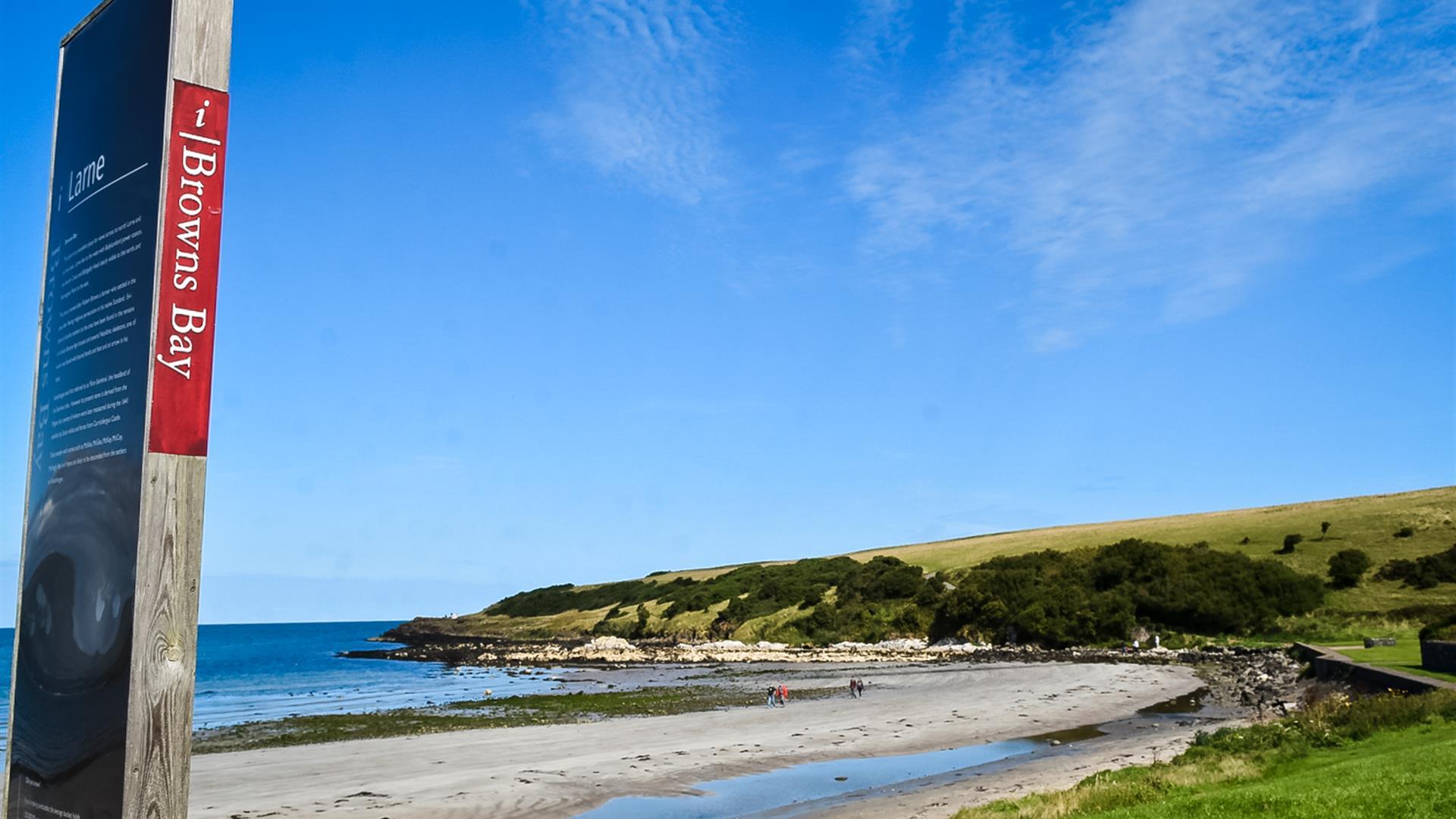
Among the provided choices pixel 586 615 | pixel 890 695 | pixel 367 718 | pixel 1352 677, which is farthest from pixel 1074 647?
pixel 586 615

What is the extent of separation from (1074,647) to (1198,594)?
1035 cm

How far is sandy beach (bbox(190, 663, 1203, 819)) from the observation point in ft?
80.1

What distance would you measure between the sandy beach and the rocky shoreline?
3.88 meters

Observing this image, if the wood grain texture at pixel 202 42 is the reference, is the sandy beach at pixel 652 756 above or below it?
below

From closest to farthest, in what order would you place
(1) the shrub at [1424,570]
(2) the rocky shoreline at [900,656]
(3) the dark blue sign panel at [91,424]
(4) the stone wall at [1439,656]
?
1. (3) the dark blue sign panel at [91,424]
2. (4) the stone wall at [1439,656]
3. (2) the rocky shoreline at [900,656]
4. (1) the shrub at [1424,570]

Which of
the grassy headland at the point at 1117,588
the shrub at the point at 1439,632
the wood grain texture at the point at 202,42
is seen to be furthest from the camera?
the grassy headland at the point at 1117,588

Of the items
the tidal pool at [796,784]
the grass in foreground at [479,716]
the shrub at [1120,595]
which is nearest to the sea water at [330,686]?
the grass in foreground at [479,716]

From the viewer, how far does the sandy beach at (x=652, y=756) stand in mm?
24406

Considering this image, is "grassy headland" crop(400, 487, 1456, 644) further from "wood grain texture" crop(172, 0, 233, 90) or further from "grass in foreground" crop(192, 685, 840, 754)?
"wood grain texture" crop(172, 0, 233, 90)

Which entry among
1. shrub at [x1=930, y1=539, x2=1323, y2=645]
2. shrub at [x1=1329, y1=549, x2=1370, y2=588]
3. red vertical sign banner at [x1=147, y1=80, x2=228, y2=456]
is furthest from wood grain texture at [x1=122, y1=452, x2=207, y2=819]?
shrub at [x1=1329, y1=549, x2=1370, y2=588]

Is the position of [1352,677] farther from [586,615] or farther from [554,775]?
[586,615]

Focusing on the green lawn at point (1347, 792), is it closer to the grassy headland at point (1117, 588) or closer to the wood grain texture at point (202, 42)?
the wood grain texture at point (202, 42)

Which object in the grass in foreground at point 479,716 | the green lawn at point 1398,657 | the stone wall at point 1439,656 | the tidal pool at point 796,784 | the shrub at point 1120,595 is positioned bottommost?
the tidal pool at point 796,784

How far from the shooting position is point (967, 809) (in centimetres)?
1972
